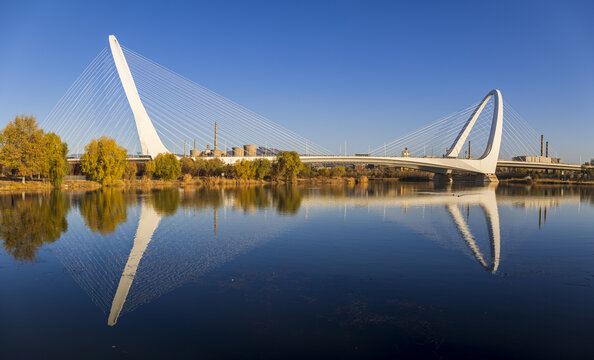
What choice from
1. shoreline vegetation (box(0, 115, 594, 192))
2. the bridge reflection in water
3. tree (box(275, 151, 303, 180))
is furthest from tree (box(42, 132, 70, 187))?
tree (box(275, 151, 303, 180))

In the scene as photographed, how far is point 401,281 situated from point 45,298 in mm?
6542

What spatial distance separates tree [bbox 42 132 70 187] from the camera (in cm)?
3816

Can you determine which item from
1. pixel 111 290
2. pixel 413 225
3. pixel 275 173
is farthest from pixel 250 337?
pixel 275 173

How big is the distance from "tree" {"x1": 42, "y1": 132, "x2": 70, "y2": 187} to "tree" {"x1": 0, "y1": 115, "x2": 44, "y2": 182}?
486 mm

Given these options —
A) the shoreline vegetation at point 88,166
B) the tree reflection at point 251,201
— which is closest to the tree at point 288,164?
the shoreline vegetation at point 88,166

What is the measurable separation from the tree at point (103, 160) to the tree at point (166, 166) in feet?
20.5

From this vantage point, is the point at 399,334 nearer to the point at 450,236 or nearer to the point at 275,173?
the point at 450,236

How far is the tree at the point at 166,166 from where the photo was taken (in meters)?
49.3

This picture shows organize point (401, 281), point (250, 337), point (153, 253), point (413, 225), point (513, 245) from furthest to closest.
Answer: point (413, 225), point (513, 245), point (153, 253), point (401, 281), point (250, 337)

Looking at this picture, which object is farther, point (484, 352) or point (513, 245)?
point (513, 245)

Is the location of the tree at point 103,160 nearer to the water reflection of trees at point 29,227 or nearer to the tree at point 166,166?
the tree at point 166,166

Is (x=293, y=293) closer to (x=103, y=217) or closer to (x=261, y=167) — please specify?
(x=103, y=217)

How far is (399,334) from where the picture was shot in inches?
214

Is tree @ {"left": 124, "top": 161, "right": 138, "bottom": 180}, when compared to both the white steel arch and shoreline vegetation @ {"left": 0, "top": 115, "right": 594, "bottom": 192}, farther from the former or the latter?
the white steel arch
